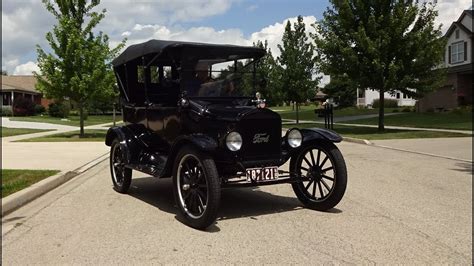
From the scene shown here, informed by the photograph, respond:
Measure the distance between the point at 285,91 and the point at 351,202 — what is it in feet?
99.4

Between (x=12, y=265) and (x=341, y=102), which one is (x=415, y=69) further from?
(x=341, y=102)

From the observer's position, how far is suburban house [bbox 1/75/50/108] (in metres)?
57.0

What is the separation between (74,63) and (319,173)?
60.0 feet

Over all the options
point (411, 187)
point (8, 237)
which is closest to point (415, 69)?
point (411, 187)

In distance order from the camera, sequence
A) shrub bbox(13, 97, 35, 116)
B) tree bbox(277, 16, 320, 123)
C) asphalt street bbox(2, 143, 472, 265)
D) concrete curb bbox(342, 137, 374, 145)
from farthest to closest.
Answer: shrub bbox(13, 97, 35, 116) → tree bbox(277, 16, 320, 123) → concrete curb bbox(342, 137, 374, 145) → asphalt street bbox(2, 143, 472, 265)

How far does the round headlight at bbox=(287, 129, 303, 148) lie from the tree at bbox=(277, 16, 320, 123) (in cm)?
3010

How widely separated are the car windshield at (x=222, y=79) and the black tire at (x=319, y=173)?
1396 millimetres

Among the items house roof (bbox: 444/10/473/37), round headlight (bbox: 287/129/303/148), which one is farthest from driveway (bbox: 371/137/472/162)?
house roof (bbox: 444/10/473/37)

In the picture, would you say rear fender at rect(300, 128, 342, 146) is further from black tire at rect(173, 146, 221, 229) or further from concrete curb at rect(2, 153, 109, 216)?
A: concrete curb at rect(2, 153, 109, 216)

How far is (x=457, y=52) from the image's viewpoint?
42.6 m

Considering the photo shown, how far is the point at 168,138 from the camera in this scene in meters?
7.57

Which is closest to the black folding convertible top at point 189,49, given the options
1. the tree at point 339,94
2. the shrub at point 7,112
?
the shrub at point 7,112

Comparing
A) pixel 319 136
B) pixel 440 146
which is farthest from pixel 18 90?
pixel 319 136

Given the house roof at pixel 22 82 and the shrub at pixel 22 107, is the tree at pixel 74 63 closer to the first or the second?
the shrub at pixel 22 107
